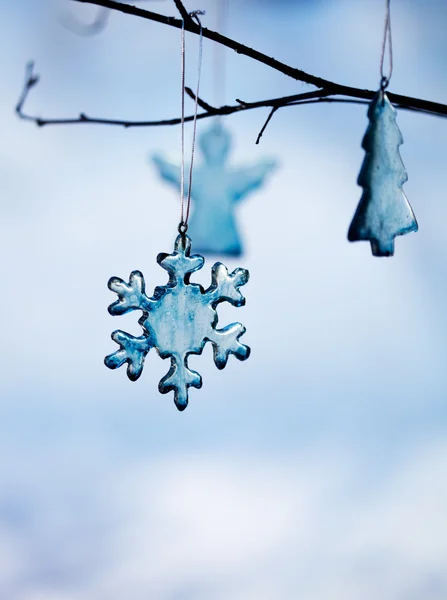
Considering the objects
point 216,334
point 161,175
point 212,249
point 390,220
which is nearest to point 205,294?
point 216,334

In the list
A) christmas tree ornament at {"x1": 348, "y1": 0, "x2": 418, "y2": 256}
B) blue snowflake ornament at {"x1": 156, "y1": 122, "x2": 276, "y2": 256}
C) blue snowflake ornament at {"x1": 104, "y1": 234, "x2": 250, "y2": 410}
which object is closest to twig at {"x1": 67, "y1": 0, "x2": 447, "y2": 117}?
christmas tree ornament at {"x1": 348, "y1": 0, "x2": 418, "y2": 256}

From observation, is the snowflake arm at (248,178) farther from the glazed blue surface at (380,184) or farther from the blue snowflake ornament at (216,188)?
the glazed blue surface at (380,184)

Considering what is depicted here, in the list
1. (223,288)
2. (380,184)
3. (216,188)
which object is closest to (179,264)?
(223,288)

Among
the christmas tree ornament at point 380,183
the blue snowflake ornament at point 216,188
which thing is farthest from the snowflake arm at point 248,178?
the christmas tree ornament at point 380,183

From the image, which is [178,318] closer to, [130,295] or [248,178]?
[130,295]

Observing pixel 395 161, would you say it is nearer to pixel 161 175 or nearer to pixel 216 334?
pixel 216 334

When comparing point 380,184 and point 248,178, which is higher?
point 248,178
